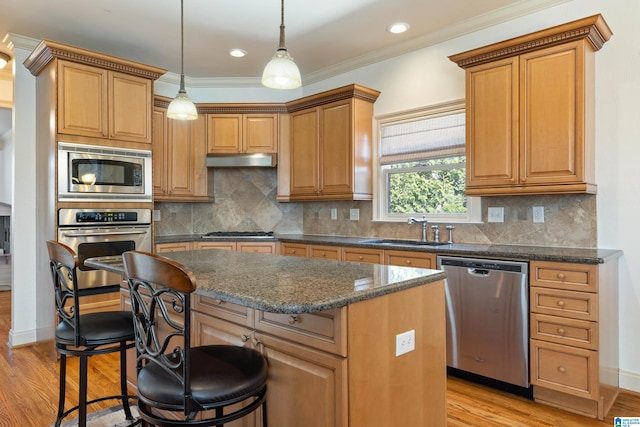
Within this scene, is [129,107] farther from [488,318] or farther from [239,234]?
[488,318]

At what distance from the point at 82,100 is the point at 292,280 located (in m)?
2.85

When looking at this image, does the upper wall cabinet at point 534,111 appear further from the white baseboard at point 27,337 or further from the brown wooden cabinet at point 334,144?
the white baseboard at point 27,337

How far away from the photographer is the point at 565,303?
246cm

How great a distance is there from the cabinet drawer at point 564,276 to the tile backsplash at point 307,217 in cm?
60

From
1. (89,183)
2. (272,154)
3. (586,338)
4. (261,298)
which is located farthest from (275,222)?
(261,298)

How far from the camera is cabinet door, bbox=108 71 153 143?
358 cm

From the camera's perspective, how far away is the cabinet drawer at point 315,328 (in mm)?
1343

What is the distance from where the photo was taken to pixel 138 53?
4199 mm

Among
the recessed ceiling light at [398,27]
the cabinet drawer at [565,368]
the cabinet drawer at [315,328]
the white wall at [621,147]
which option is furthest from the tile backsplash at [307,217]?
the cabinet drawer at [315,328]

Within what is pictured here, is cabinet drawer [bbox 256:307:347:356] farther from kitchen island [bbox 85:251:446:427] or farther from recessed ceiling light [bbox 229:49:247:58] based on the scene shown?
recessed ceiling light [bbox 229:49:247:58]

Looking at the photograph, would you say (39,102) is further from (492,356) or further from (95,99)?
(492,356)

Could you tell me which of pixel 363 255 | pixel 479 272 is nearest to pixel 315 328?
pixel 479 272

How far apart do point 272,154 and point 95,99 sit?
1.89 m

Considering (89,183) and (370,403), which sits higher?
(89,183)
